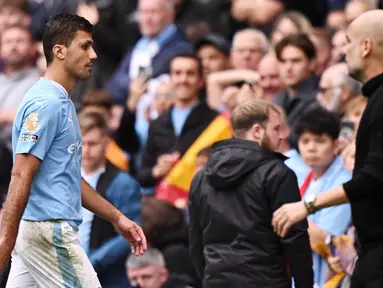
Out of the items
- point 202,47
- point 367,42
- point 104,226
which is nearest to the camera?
point 367,42

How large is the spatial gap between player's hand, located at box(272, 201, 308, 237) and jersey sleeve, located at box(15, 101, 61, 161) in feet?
4.42

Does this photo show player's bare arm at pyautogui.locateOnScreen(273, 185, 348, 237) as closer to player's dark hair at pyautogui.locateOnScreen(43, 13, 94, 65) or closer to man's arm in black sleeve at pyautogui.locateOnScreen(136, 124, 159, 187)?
player's dark hair at pyautogui.locateOnScreen(43, 13, 94, 65)

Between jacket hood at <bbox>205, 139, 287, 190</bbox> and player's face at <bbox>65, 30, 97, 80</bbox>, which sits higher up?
player's face at <bbox>65, 30, 97, 80</bbox>

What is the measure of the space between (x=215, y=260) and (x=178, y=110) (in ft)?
13.0

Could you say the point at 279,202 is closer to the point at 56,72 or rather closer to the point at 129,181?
the point at 56,72

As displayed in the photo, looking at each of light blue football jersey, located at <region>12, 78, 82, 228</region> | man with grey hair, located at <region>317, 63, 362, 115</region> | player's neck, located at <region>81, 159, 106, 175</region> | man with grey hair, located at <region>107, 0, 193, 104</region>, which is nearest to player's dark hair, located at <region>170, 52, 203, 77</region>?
man with grey hair, located at <region>107, 0, 193, 104</region>

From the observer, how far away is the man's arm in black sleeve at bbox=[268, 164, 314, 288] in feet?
23.8

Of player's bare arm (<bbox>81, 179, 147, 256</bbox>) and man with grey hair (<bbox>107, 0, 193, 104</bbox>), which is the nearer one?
player's bare arm (<bbox>81, 179, 147, 256</bbox>)

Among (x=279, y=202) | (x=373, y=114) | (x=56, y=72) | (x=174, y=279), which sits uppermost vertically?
(x=56, y=72)

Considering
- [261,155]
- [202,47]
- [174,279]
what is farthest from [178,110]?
[261,155]

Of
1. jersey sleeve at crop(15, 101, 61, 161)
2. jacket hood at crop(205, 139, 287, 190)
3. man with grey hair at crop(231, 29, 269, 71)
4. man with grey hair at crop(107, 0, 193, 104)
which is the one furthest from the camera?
man with grey hair at crop(107, 0, 193, 104)

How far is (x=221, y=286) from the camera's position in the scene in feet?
24.3

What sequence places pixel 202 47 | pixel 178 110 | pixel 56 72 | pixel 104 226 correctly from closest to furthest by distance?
pixel 56 72
pixel 104 226
pixel 178 110
pixel 202 47

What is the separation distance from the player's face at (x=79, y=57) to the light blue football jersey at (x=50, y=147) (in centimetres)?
13
